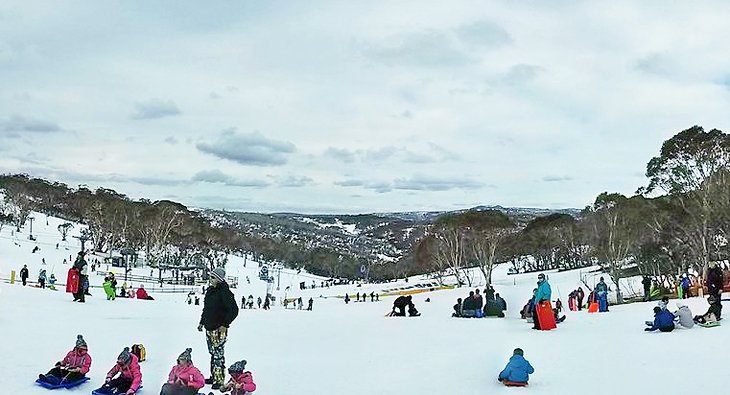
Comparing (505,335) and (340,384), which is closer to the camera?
(340,384)

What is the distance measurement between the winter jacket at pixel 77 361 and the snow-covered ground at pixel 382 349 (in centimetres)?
28

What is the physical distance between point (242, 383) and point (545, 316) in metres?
10.8

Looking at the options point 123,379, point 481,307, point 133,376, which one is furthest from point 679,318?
point 123,379

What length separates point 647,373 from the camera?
10.4 meters

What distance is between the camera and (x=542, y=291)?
17109 millimetres

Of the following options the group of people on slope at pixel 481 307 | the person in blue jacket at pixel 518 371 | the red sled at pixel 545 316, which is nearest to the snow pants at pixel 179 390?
the person in blue jacket at pixel 518 371

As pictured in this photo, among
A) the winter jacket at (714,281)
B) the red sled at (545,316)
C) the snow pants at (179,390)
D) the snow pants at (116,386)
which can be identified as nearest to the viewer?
the snow pants at (179,390)

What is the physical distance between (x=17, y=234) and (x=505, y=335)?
82.0 m

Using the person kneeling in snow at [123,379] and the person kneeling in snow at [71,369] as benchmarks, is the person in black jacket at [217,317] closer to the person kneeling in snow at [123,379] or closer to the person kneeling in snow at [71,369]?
the person kneeling in snow at [123,379]

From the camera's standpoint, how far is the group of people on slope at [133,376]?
834 centimetres

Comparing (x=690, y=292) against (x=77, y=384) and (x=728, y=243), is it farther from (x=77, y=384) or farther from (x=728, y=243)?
(x=77, y=384)

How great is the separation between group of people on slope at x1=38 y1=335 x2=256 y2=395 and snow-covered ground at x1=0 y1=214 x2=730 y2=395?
29 cm

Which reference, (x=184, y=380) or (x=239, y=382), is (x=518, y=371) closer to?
(x=239, y=382)

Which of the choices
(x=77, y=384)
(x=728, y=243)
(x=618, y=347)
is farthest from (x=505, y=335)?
(x=728, y=243)
